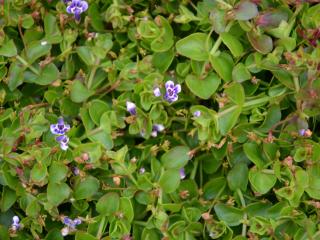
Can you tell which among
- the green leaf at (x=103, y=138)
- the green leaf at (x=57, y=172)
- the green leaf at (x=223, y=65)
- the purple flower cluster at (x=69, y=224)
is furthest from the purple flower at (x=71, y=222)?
the green leaf at (x=223, y=65)

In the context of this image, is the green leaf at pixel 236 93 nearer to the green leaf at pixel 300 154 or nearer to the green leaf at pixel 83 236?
the green leaf at pixel 300 154

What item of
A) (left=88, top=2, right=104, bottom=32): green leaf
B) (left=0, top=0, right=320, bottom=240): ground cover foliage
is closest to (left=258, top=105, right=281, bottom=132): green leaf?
(left=0, top=0, right=320, bottom=240): ground cover foliage

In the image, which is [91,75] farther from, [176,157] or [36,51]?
[176,157]

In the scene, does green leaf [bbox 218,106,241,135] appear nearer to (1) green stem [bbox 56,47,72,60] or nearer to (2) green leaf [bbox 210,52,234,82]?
(2) green leaf [bbox 210,52,234,82]

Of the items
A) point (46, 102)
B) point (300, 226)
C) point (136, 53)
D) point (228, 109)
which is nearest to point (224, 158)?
point (228, 109)

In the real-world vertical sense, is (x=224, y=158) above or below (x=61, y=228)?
above

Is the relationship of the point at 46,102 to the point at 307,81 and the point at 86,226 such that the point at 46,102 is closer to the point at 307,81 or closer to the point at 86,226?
the point at 86,226

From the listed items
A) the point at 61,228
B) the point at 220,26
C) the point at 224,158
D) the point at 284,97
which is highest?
the point at 220,26
